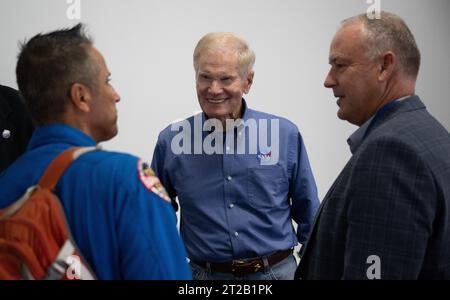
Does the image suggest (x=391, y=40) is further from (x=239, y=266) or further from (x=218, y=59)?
(x=239, y=266)

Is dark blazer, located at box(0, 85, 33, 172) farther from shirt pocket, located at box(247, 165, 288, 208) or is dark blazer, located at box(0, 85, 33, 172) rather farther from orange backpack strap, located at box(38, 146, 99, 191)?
orange backpack strap, located at box(38, 146, 99, 191)

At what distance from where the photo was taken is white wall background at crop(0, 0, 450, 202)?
2.18 meters

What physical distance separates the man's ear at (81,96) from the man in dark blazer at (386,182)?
559 millimetres

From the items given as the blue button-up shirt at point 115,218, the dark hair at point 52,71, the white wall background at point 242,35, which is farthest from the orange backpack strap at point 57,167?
the white wall background at point 242,35

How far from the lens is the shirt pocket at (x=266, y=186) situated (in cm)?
167

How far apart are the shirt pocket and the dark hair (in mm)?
835

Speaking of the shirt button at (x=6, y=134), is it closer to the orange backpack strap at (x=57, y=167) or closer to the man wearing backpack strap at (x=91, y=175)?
the man wearing backpack strap at (x=91, y=175)

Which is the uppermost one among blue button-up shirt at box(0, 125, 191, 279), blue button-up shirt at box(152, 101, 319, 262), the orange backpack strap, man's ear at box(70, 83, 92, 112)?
man's ear at box(70, 83, 92, 112)

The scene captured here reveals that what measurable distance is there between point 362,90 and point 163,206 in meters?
0.58

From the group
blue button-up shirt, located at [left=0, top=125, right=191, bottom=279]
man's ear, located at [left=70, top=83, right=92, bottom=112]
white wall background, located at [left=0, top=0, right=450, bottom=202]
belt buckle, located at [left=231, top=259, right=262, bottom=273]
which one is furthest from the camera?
white wall background, located at [left=0, top=0, right=450, bottom=202]

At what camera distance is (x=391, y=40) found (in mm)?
1142

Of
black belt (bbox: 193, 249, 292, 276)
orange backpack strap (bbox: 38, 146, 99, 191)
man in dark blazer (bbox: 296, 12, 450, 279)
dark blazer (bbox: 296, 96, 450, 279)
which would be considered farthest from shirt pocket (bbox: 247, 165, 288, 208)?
orange backpack strap (bbox: 38, 146, 99, 191)

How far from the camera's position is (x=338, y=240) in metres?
1.09
